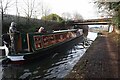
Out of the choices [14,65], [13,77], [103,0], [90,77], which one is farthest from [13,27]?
[103,0]

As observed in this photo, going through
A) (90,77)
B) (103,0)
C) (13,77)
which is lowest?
(13,77)

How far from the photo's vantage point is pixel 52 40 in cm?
1956

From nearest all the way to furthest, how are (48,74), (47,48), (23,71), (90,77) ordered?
(90,77) < (48,74) < (23,71) < (47,48)

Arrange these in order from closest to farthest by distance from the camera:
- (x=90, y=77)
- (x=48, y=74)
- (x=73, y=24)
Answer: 1. (x=90, y=77)
2. (x=48, y=74)
3. (x=73, y=24)

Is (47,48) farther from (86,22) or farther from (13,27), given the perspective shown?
(86,22)

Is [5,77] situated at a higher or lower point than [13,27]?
lower

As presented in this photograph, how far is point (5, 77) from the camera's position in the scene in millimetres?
10773

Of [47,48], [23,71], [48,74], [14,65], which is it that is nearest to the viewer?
[48,74]

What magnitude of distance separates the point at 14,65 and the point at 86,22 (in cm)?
5572

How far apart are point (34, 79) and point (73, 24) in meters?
56.6

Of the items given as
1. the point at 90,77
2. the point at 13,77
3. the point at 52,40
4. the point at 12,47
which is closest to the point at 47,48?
the point at 52,40

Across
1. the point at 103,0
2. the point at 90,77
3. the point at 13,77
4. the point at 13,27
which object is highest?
the point at 103,0

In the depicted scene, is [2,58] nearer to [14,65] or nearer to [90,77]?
[14,65]

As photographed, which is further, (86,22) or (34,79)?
(86,22)
